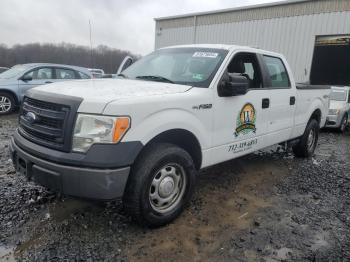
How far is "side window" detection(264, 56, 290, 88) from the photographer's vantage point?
4652 mm

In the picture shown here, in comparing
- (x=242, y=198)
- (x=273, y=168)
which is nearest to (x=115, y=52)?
(x=273, y=168)

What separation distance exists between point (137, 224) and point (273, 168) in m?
Result: 3.10

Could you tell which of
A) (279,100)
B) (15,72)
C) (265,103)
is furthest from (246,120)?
(15,72)

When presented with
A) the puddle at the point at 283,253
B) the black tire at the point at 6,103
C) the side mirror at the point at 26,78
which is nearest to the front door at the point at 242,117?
the puddle at the point at 283,253

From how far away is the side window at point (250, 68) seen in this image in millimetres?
4207

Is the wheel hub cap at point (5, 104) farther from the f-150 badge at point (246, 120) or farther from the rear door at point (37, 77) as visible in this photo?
the f-150 badge at point (246, 120)

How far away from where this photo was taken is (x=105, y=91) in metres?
2.90

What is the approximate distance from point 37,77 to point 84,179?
863cm

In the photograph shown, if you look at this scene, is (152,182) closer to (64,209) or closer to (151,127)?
(151,127)

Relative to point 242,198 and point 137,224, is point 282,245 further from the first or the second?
point 137,224

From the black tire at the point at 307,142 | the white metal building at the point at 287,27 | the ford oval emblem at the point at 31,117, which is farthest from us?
the white metal building at the point at 287,27

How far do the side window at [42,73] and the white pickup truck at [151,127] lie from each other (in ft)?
22.2

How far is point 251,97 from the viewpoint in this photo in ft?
13.1

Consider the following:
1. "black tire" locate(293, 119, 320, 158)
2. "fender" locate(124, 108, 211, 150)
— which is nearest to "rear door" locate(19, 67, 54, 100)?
"black tire" locate(293, 119, 320, 158)
